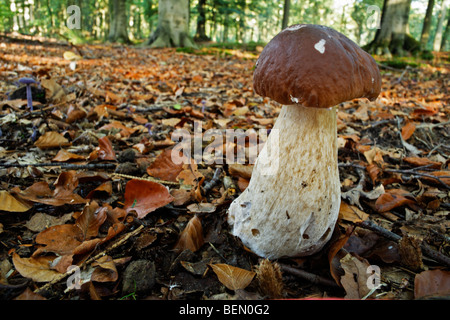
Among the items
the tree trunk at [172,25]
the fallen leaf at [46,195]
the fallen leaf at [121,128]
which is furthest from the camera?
the tree trunk at [172,25]

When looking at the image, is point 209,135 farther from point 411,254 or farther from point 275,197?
point 411,254

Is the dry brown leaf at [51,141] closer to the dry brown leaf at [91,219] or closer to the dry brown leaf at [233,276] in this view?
the dry brown leaf at [91,219]

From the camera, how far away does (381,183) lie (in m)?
2.29

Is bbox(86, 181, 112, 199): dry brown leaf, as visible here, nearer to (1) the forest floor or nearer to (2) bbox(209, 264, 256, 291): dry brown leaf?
(1) the forest floor

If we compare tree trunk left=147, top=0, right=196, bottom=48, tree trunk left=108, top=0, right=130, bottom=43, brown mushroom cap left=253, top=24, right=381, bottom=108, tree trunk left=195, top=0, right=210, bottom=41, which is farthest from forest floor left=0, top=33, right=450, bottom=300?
tree trunk left=195, top=0, right=210, bottom=41

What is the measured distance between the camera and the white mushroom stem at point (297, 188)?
57.6 inches

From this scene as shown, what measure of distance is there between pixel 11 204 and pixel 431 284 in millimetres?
2309

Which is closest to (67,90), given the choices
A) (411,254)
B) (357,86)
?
(357,86)

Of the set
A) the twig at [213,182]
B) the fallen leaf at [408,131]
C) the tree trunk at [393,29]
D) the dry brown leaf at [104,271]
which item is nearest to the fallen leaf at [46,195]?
the dry brown leaf at [104,271]

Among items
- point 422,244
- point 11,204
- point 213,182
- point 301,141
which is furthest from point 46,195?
point 422,244

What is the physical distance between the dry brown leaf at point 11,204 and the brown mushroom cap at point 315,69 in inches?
61.1

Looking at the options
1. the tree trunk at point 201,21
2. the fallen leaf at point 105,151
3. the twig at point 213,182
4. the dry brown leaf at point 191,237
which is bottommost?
the dry brown leaf at point 191,237

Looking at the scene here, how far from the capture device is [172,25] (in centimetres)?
1206

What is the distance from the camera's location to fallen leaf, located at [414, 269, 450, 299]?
128 cm
